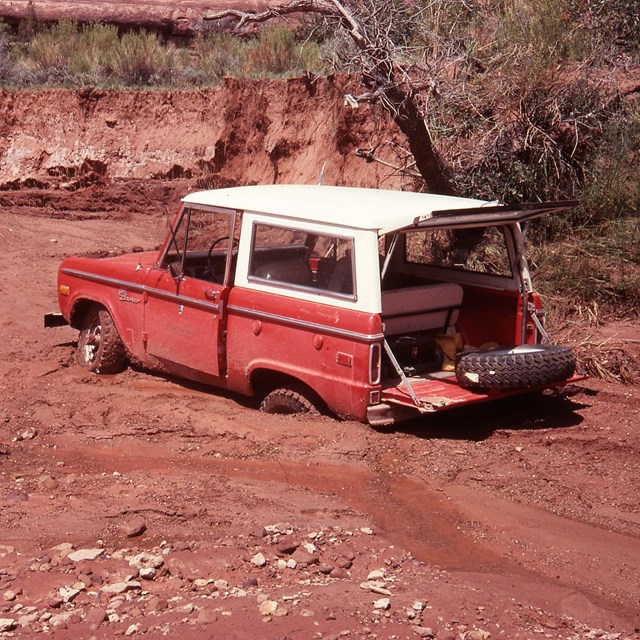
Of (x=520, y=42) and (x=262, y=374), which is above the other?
(x=520, y=42)

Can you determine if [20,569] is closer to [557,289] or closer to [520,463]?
[520,463]

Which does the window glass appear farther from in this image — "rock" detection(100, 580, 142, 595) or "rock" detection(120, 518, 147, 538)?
"rock" detection(100, 580, 142, 595)

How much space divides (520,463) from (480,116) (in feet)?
22.3

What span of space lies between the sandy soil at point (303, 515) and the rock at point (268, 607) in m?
0.02

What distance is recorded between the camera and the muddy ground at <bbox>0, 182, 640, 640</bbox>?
4703 millimetres

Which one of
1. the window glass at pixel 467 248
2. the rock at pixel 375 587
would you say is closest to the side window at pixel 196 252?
the window glass at pixel 467 248

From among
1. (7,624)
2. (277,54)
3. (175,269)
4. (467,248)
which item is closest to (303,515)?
(7,624)

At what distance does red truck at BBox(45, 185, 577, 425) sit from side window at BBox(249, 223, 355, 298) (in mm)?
10

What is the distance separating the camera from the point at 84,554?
17.3ft

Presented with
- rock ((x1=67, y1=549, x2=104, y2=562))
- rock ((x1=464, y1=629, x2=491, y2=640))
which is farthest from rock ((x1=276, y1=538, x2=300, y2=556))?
rock ((x1=464, y1=629, x2=491, y2=640))

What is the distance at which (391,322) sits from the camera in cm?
750

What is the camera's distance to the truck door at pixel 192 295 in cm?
770

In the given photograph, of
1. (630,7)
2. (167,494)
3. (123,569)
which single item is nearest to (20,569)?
(123,569)

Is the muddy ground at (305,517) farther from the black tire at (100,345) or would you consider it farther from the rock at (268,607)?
the black tire at (100,345)
